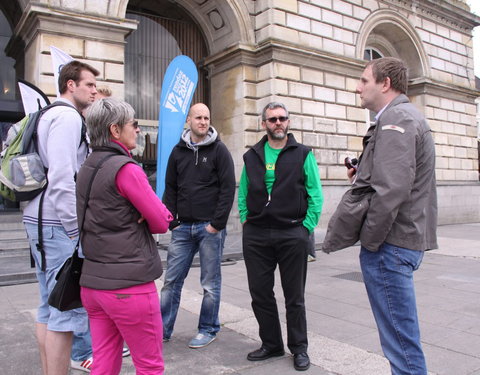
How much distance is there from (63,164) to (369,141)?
1.88 metres

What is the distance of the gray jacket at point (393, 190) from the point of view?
A: 90.6 inches

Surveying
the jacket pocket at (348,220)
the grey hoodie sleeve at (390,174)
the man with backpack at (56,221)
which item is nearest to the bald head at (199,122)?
the man with backpack at (56,221)

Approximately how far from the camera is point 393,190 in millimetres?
2275

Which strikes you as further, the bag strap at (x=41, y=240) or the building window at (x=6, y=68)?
the building window at (x=6, y=68)

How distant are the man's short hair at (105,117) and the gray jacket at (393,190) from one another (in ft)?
4.19

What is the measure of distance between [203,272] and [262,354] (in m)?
0.88

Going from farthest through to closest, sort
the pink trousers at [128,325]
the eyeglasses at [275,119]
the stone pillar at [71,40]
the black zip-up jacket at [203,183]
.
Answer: the stone pillar at [71,40], the black zip-up jacket at [203,183], the eyeglasses at [275,119], the pink trousers at [128,325]

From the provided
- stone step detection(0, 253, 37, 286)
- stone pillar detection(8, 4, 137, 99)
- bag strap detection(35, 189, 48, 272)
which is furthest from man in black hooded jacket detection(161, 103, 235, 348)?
stone pillar detection(8, 4, 137, 99)

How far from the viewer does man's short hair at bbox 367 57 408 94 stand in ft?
8.30

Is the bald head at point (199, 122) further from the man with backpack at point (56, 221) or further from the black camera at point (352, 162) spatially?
the black camera at point (352, 162)

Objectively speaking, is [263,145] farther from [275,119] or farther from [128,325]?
[128,325]

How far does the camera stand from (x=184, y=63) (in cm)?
912

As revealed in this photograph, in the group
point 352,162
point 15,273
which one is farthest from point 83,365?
point 15,273

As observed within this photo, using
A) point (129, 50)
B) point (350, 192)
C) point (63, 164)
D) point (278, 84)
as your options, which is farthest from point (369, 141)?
point (129, 50)
